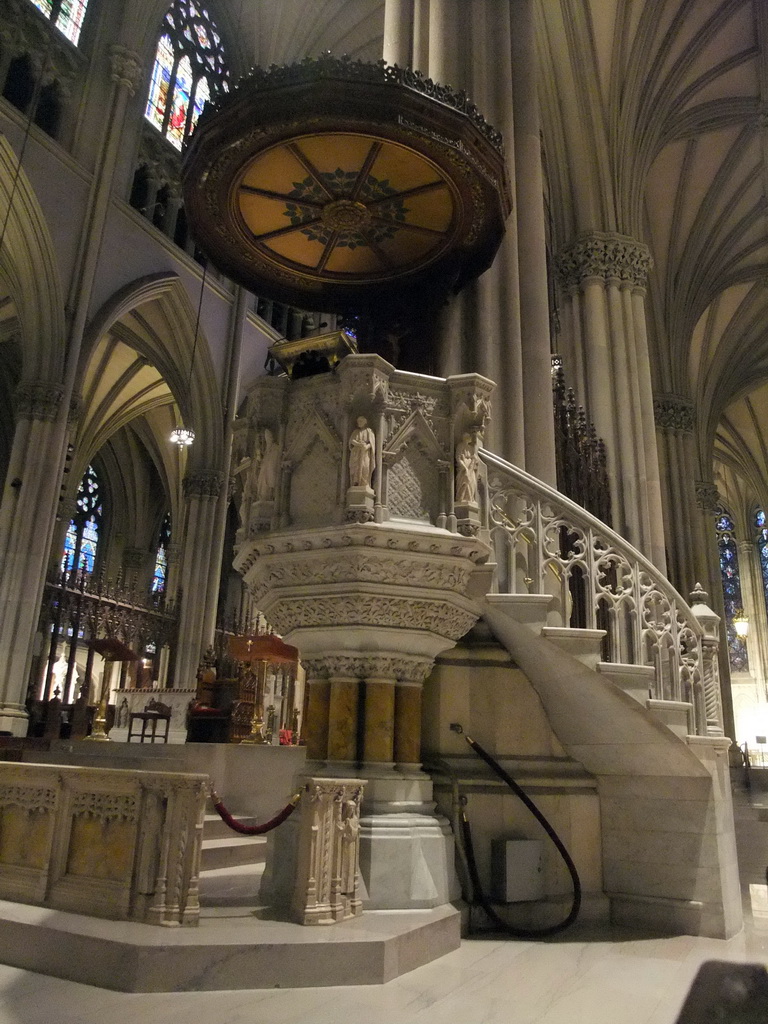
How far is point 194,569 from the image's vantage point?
18.8 metres

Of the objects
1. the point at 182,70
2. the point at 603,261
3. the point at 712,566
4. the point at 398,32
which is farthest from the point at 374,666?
the point at 182,70

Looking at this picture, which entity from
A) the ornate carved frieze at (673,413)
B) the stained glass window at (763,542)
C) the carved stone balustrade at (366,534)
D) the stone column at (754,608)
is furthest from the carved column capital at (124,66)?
the stone column at (754,608)

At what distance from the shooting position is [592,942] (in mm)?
4672

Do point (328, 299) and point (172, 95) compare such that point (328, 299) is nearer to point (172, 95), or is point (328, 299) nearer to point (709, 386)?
point (172, 95)

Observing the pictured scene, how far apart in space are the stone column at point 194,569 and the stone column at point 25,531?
4.92 metres

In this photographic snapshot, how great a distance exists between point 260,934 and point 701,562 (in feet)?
54.2

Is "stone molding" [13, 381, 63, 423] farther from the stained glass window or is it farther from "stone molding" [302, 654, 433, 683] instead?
the stained glass window

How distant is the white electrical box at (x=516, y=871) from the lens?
16.0 feet

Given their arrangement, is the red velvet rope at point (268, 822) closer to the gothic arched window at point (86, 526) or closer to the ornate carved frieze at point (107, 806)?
the ornate carved frieze at point (107, 806)

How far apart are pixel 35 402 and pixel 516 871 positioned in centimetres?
1250

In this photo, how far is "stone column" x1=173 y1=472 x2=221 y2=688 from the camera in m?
18.1

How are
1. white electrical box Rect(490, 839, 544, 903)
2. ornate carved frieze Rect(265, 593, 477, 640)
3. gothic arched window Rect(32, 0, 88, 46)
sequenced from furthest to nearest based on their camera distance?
gothic arched window Rect(32, 0, 88, 46) → white electrical box Rect(490, 839, 544, 903) → ornate carved frieze Rect(265, 593, 477, 640)

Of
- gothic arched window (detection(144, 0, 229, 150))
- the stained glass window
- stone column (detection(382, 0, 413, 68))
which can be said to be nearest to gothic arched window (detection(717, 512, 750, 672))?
the stained glass window

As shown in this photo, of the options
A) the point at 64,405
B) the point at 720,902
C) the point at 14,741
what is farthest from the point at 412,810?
the point at 64,405
